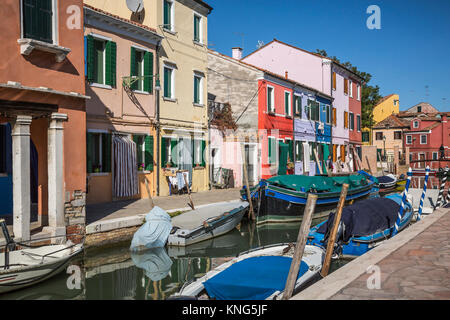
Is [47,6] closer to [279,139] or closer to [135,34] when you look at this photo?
[135,34]

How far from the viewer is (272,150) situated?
23.5 metres

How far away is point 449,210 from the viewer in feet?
36.7

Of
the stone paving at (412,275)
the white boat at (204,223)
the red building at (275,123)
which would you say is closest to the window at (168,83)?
the white boat at (204,223)

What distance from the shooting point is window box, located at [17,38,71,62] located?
858cm

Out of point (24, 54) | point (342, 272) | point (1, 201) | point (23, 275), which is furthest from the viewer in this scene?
point (1, 201)

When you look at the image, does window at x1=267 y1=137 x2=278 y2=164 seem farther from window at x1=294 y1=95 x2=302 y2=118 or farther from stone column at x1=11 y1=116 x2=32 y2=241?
stone column at x1=11 y1=116 x2=32 y2=241

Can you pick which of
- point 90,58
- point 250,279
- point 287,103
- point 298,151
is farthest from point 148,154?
point 298,151

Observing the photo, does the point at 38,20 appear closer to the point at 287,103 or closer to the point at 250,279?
the point at 250,279

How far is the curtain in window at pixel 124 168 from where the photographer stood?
14242mm

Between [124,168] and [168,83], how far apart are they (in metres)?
4.79

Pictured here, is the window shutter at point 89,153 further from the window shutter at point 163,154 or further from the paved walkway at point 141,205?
the window shutter at point 163,154

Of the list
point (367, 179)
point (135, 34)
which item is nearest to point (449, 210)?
point (367, 179)

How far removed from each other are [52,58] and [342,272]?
801 centimetres

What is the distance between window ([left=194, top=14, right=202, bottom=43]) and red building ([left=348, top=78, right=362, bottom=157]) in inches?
766
